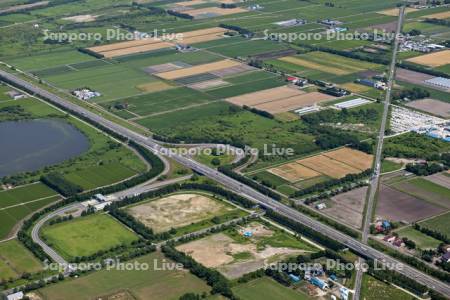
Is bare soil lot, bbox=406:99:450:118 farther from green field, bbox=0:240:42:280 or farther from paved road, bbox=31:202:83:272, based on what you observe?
green field, bbox=0:240:42:280

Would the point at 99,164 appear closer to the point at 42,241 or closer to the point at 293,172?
the point at 42,241

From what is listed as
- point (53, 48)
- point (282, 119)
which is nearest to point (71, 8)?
point (53, 48)

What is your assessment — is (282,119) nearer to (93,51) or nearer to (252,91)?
(252,91)

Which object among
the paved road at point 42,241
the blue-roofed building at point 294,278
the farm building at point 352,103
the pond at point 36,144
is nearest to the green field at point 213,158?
the pond at point 36,144

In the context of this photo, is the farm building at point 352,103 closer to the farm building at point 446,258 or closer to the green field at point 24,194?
the farm building at point 446,258

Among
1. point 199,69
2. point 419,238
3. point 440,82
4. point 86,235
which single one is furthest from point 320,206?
point 199,69

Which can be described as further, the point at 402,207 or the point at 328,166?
the point at 328,166

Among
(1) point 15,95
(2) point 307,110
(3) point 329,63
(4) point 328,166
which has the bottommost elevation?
(1) point 15,95
